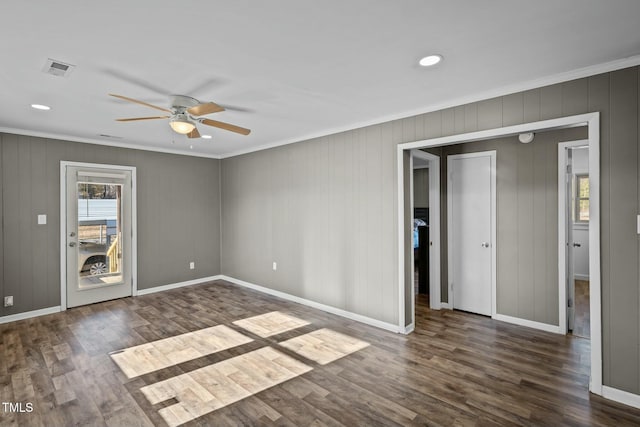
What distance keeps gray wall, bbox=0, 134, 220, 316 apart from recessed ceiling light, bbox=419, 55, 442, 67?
16.1 ft

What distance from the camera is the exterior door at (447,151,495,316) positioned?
13.9ft

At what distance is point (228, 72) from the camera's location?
256cm

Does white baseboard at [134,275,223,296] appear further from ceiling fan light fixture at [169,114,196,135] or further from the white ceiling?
ceiling fan light fixture at [169,114,196,135]

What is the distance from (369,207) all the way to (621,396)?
2741 mm

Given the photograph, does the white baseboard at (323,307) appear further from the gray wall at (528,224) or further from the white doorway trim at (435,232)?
the gray wall at (528,224)

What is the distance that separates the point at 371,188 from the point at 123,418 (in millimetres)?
3226

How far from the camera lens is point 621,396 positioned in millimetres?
2400

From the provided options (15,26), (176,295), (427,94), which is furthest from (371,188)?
(176,295)

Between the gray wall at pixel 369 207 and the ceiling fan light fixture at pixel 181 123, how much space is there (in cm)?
201

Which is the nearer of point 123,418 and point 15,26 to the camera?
point 15,26

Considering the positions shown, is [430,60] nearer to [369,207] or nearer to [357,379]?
[369,207]

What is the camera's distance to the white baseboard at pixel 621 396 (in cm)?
235

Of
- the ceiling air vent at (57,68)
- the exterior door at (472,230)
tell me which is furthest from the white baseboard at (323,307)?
the ceiling air vent at (57,68)

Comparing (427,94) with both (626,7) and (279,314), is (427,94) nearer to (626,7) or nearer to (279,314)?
(626,7)
